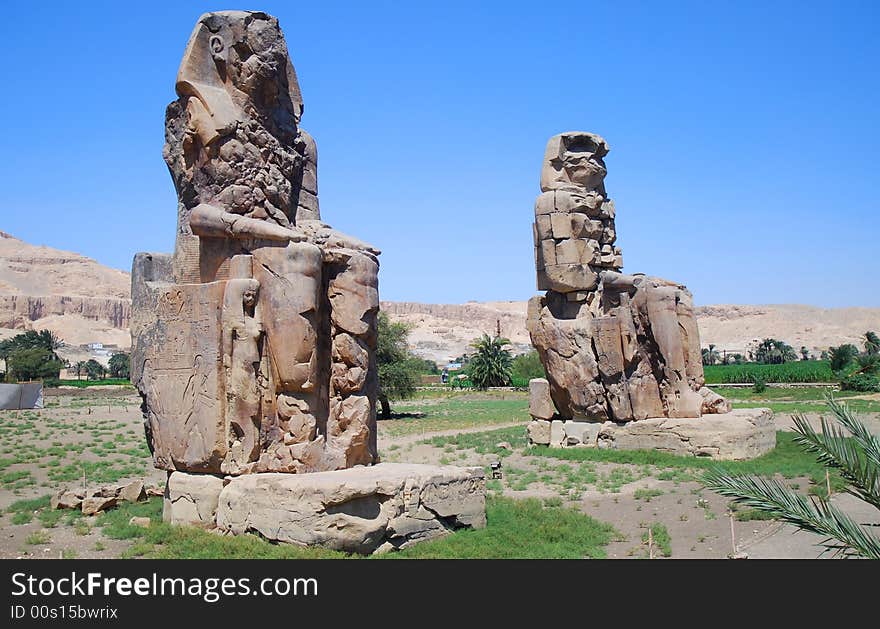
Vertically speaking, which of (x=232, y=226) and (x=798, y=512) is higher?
(x=232, y=226)

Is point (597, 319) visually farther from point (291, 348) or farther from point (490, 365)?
point (490, 365)

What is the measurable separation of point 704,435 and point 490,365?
29.8 m

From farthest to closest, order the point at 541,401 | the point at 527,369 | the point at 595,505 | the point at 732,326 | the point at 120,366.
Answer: the point at 732,326 < the point at 120,366 < the point at 527,369 < the point at 541,401 < the point at 595,505

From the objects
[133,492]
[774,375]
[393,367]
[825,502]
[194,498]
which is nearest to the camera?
[825,502]

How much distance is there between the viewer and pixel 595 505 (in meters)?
9.82

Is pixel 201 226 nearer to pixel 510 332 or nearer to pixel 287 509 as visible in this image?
pixel 287 509

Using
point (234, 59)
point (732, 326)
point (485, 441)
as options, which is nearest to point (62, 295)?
point (732, 326)

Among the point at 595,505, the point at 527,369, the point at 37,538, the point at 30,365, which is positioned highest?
the point at 30,365

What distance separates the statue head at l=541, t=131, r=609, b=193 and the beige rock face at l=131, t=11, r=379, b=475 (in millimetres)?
7316

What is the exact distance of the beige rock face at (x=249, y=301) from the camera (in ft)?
23.7

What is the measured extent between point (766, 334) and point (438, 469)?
110 meters

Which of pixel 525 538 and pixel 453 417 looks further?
pixel 453 417

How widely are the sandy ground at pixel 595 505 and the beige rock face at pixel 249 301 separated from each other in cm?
128
